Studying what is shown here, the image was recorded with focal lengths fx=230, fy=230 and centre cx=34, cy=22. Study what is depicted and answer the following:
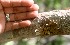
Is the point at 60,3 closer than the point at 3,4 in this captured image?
No

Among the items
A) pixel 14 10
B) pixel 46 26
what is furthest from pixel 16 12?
pixel 46 26

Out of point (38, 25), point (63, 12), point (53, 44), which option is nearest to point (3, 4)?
point (38, 25)

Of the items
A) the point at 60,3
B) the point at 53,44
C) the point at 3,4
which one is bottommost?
the point at 53,44

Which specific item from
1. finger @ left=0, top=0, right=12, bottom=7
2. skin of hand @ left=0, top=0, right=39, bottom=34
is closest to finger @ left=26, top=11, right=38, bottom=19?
skin of hand @ left=0, top=0, right=39, bottom=34

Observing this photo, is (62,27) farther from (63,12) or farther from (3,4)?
(3,4)

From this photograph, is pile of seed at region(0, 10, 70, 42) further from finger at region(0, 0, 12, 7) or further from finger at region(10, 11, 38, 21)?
finger at region(0, 0, 12, 7)

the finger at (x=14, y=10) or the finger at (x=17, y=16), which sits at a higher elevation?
the finger at (x=14, y=10)

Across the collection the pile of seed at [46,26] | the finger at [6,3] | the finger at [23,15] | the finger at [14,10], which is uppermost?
the finger at [6,3]

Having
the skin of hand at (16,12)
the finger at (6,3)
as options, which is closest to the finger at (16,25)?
the skin of hand at (16,12)

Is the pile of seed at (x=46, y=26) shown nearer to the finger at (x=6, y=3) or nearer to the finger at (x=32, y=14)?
the finger at (x=32, y=14)
